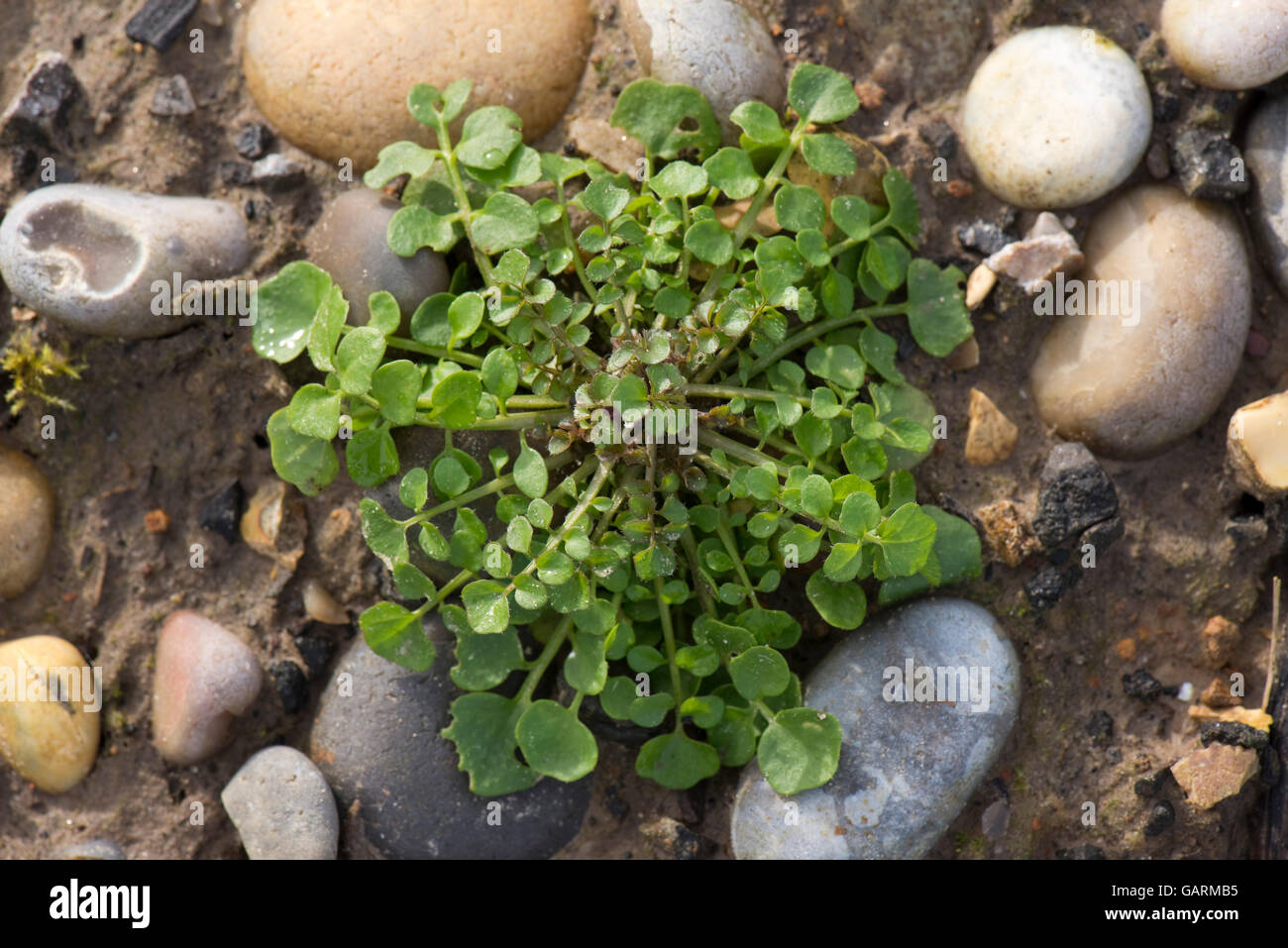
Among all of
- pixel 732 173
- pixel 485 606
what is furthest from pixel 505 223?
pixel 485 606

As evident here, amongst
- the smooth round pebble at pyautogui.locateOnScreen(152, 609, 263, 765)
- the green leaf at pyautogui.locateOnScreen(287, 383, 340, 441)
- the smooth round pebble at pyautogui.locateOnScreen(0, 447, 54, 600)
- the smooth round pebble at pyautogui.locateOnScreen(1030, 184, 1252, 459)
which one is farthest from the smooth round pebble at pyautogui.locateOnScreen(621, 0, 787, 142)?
the smooth round pebble at pyautogui.locateOnScreen(0, 447, 54, 600)

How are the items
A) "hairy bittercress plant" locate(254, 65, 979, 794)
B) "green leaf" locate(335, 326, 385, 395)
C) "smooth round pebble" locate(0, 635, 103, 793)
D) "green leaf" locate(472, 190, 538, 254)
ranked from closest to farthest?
1. "green leaf" locate(335, 326, 385, 395)
2. "hairy bittercress plant" locate(254, 65, 979, 794)
3. "green leaf" locate(472, 190, 538, 254)
4. "smooth round pebble" locate(0, 635, 103, 793)

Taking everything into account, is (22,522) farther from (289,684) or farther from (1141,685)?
(1141,685)

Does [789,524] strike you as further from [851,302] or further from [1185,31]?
[1185,31]

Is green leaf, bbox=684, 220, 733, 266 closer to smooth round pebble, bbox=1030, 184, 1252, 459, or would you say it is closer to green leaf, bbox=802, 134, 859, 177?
green leaf, bbox=802, 134, 859, 177

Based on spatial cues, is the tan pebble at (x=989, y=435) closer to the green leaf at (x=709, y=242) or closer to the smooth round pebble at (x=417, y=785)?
the green leaf at (x=709, y=242)
